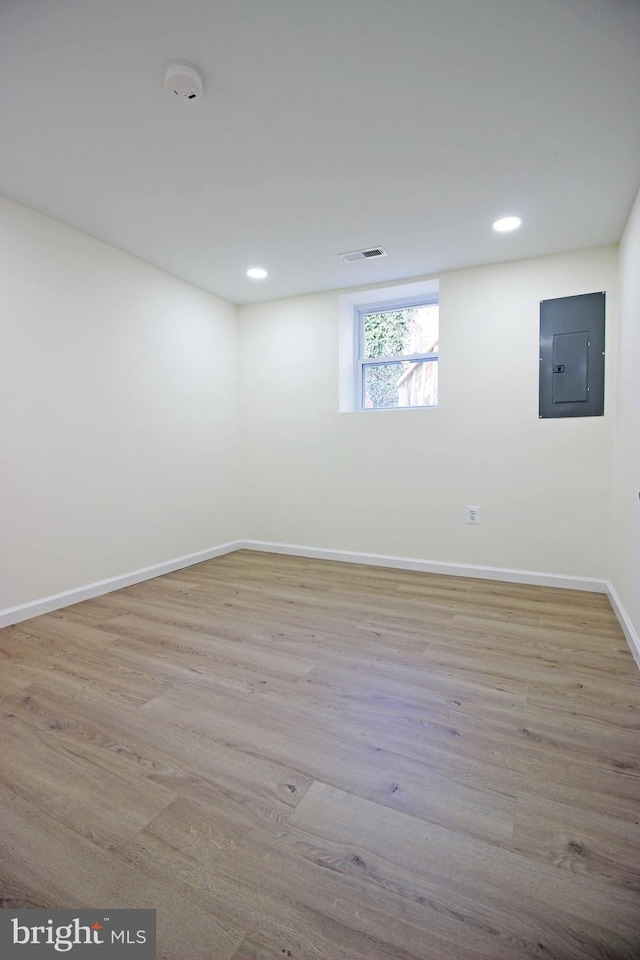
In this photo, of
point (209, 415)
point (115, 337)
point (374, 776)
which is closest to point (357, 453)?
point (209, 415)

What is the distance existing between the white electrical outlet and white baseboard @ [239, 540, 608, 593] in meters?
0.37

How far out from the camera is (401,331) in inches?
157

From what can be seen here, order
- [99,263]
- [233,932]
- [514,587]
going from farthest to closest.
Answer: [514,587] → [99,263] → [233,932]

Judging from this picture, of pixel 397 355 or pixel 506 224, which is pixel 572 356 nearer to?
pixel 506 224

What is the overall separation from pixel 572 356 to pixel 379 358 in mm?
1579

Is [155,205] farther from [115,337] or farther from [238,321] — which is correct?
[238,321]

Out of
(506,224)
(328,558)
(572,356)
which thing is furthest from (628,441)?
(328,558)

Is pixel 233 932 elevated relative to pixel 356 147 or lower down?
lower down

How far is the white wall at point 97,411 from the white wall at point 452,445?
25.4 inches

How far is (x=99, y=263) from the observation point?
3035mm

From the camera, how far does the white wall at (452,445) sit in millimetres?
3203

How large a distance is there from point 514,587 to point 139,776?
277 cm

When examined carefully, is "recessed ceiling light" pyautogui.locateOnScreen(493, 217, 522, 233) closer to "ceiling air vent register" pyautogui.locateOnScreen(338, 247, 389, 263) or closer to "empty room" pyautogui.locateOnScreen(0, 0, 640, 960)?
"empty room" pyautogui.locateOnScreen(0, 0, 640, 960)

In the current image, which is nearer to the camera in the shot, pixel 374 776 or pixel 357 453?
pixel 374 776
